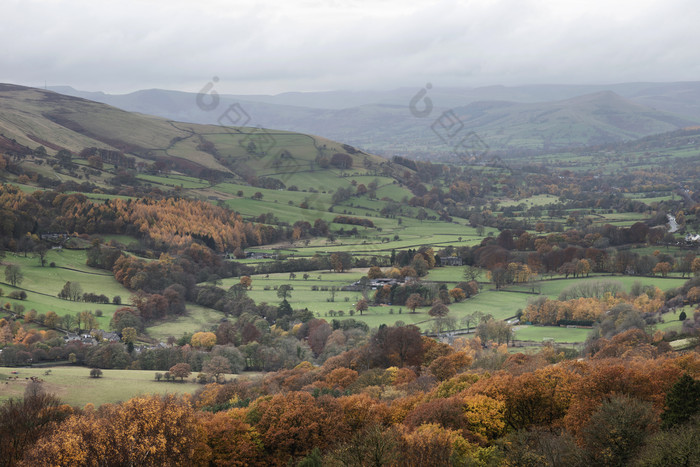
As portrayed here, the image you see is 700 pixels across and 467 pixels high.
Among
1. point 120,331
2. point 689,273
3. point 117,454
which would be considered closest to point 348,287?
point 120,331

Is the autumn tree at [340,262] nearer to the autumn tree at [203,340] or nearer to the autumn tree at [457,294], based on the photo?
the autumn tree at [457,294]

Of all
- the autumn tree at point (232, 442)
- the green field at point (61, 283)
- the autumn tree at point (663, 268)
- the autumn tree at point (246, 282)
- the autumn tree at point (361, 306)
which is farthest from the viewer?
the autumn tree at point (246, 282)

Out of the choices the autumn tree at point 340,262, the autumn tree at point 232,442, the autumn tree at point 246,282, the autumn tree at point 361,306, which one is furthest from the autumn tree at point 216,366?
the autumn tree at point 340,262

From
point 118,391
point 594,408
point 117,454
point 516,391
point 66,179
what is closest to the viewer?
point 117,454

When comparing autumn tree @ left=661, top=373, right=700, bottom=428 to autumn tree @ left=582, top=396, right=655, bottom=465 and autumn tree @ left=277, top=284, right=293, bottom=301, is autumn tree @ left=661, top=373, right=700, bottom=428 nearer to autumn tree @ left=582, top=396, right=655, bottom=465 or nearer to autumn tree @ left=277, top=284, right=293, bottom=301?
autumn tree @ left=582, top=396, right=655, bottom=465

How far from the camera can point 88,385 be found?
5028 cm

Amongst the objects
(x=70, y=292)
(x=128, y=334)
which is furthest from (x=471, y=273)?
(x=70, y=292)

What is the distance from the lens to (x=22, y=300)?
7588 cm

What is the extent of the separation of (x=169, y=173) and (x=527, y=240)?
355ft

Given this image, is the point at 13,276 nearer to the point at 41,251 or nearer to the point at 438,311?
the point at 41,251

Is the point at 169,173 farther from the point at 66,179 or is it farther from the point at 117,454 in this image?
the point at 117,454

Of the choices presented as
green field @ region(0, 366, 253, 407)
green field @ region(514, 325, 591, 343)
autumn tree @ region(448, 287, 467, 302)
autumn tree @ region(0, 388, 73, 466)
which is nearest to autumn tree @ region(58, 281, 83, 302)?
green field @ region(0, 366, 253, 407)

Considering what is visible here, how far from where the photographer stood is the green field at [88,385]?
150 ft

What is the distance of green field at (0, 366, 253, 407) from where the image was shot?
45.6 metres
